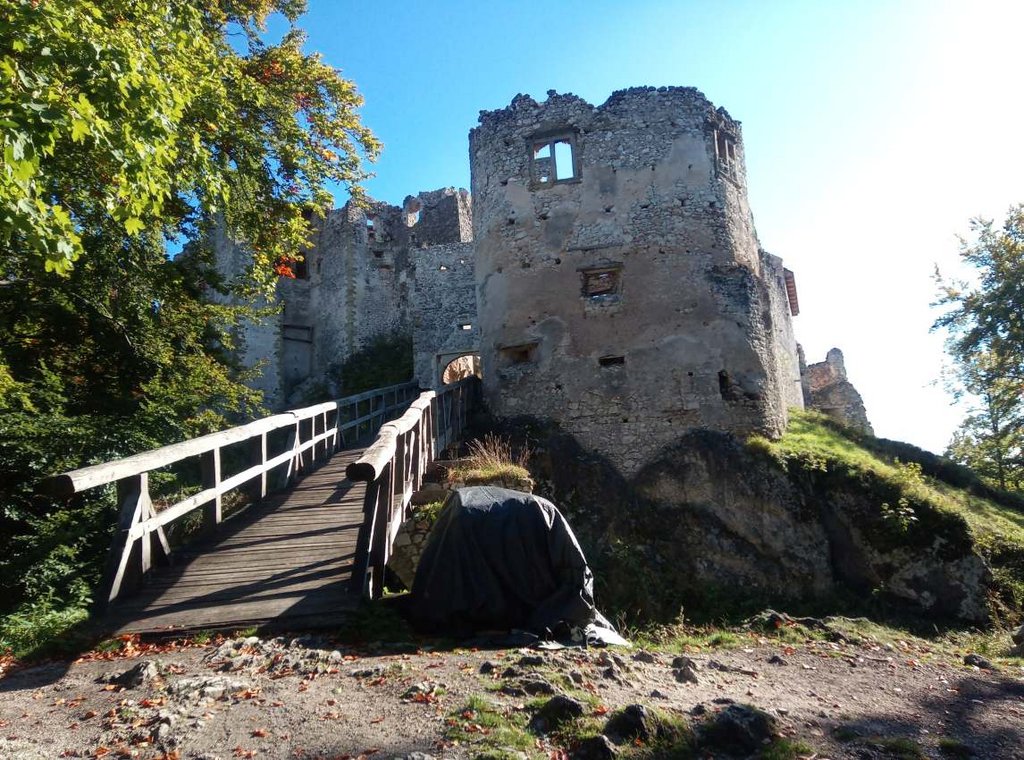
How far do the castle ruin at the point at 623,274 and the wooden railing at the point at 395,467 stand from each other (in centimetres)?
169

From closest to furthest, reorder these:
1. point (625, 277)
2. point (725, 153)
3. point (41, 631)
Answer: point (41, 631) < point (625, 277) < point (725, 153)

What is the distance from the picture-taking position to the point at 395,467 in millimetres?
8211

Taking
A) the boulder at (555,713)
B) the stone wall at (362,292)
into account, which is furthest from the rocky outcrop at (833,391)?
the boulder at (555,713)

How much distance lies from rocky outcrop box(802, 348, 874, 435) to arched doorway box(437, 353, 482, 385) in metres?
11.9

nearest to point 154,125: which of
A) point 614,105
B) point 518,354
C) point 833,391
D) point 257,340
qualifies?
point 518,354

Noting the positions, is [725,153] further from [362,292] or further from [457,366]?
[362,292]

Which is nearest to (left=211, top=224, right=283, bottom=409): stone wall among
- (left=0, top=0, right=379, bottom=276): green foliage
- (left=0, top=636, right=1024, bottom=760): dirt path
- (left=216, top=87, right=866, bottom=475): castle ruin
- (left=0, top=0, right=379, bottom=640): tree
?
(left=0, top=0, right=379, bottom=640): tree

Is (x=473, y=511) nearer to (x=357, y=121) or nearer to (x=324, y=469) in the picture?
(x=324, y=469)

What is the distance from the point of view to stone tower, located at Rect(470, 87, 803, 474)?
40.8ft

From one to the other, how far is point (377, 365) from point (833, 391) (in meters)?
Result: 17.2

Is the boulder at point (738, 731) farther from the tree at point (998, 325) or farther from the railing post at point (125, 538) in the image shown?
the tree at point (998, 325)

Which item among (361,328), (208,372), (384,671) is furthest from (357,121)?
(361,328)

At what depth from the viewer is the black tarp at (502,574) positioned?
18.1 ft

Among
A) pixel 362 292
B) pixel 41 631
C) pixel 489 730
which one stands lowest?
pixel 489 730
